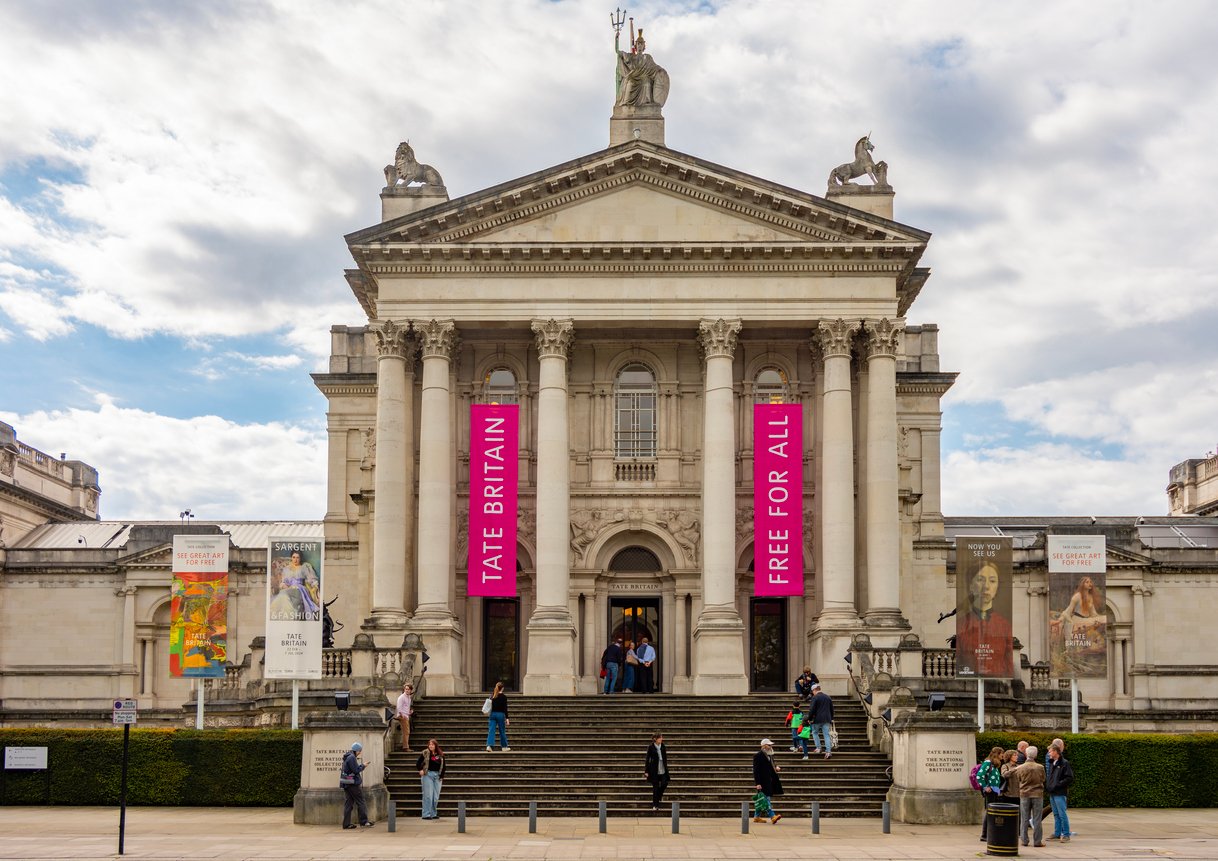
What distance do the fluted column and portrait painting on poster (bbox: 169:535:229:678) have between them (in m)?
17.3

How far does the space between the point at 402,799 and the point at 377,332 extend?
17878 millimetres

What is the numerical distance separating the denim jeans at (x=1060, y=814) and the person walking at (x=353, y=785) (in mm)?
13089

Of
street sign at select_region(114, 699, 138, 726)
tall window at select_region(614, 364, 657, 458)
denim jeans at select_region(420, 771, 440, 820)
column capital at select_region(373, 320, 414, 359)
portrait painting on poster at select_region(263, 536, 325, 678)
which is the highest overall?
column capital at select_region(373, 320, 414, 359)

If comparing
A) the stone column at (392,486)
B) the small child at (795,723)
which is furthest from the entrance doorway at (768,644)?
the stone column at (392,486)

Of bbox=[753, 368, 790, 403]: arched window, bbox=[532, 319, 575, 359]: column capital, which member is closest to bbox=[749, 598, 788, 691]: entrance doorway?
bbox=[753, 368, 790, 403]: arched window

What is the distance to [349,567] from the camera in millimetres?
55062

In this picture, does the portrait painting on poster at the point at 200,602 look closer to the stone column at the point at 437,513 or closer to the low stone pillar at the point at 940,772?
the stone column at the point at 437,513

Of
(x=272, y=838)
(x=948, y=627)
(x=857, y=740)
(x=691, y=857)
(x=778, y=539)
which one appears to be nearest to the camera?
(x=691, y=857)

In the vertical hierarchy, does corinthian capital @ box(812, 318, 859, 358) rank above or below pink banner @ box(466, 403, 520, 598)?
above

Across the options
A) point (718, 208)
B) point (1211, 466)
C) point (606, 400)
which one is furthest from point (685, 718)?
point (1211, 466)

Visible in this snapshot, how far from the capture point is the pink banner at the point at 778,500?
45500mm

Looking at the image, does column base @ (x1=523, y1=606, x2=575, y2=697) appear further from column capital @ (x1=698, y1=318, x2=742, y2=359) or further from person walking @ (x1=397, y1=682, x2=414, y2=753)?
column capital @ (x1=698, y1=318, x2=742, y2=359)

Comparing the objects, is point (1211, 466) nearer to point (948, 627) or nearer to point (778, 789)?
point (948, 627)

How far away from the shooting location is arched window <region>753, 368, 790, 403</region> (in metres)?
49.1
